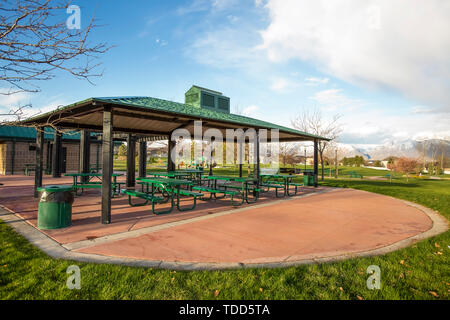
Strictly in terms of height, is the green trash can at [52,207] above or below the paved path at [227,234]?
above

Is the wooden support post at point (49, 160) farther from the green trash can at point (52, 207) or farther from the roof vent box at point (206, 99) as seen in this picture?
the green trash can at point (52, 207)

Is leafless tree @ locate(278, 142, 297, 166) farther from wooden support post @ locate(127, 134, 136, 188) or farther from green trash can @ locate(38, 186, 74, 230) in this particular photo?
green trash can @ locate(38, 186, 74, 230)

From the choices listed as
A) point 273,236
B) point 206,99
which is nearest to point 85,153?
point 206,99

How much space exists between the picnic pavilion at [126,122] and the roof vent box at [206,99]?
86 mm

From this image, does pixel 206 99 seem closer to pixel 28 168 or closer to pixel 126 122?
pixel 126 122

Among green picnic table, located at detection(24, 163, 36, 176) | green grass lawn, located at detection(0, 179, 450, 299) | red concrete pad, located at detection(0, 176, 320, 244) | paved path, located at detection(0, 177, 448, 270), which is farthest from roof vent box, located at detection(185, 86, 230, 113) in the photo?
green picnic table, located at detection(24, 163, 36, 176)

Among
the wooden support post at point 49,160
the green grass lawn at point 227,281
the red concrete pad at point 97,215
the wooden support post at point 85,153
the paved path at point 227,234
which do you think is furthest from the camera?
the wooden support post at point 49,160

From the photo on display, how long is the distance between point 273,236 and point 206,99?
1235 cm

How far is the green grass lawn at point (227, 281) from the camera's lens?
272 cm

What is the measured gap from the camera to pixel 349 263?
3.57 metres

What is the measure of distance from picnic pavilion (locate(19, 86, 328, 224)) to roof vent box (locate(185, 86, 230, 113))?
0.09 meters

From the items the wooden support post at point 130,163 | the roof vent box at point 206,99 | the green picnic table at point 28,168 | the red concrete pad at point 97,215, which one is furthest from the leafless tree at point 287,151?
the green picnic table at point 28,168

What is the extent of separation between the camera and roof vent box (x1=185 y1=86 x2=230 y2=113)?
1550 centimetres
